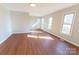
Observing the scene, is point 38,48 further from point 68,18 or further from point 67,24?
point 68,18

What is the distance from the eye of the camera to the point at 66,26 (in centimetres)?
436

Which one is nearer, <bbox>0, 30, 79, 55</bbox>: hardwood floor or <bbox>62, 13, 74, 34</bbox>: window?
<bbox>0, 30, 79, 55</bbox>: hardwood floor

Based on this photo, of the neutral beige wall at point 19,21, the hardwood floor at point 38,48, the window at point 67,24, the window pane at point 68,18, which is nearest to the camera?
the hardwood floor at point 38,48

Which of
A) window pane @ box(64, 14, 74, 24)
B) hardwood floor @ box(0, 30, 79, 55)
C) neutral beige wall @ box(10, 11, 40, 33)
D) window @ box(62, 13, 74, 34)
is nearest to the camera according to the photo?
hardwood floor @ box(0, 30, 79, 55)

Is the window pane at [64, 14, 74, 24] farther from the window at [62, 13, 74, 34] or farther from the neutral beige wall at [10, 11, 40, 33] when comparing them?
the neutral beige wall at [10, 11, 40, 33]

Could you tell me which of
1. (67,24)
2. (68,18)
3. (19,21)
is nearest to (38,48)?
(67,24)

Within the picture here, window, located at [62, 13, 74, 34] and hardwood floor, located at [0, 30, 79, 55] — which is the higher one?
window, located at [62, 13, 74, 34]

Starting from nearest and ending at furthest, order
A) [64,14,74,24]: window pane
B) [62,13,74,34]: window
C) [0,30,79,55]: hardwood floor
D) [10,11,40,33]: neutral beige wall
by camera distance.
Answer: [0,30,79,55]: hardwood floor, [64,14,74,24]: window pane, [62,13,74,34]: window, [10,11,40,33]: neutral beige wall

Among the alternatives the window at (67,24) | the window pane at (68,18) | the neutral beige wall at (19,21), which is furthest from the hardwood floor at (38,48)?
the neutral beige wall at (19,21)

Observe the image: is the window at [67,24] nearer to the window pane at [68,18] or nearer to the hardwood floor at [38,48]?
the window pane at [68,18]

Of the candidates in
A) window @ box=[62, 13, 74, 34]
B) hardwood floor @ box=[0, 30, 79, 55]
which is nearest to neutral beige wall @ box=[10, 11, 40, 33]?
hardwood floor @ box=[0, 30, 79, 55]

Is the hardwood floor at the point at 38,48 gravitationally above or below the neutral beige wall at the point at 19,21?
below
